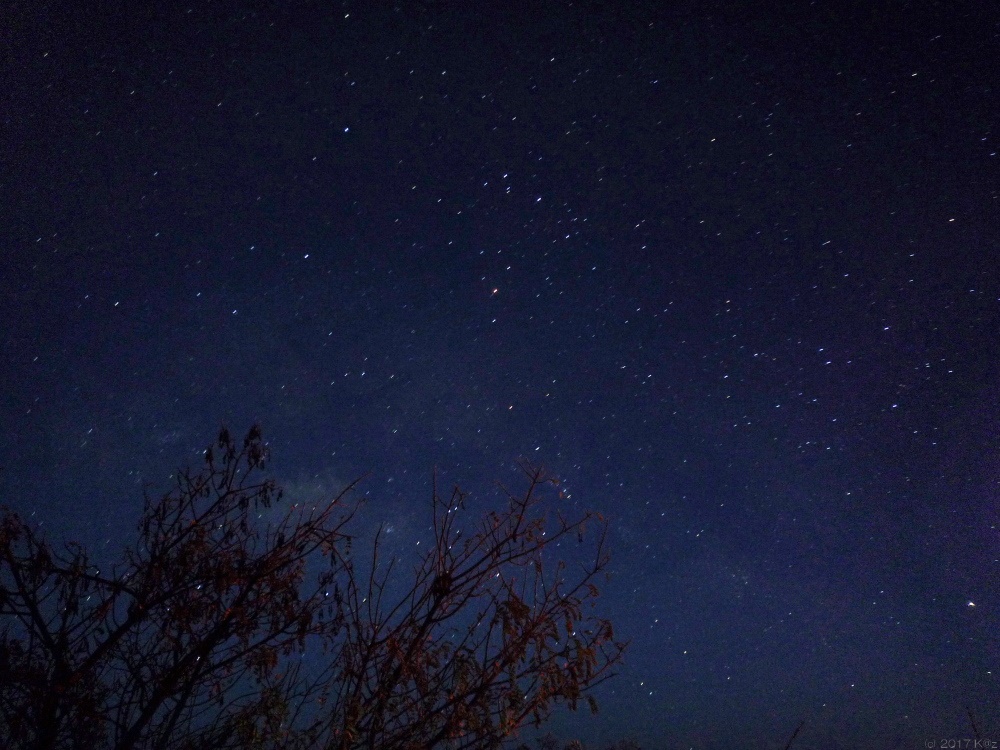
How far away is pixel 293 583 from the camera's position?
372cm

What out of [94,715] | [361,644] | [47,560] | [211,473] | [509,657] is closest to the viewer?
[509,657]

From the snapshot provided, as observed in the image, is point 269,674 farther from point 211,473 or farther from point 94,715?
point 211,473

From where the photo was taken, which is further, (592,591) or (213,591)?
(213,591)

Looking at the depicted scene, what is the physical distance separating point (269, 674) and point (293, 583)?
57cm

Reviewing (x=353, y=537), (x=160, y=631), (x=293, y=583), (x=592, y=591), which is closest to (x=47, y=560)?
(x=160, y=631)

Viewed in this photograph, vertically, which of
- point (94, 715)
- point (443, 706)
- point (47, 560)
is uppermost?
point (47, 560)

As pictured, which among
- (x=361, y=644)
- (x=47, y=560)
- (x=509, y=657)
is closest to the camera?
(x=509, y=657)

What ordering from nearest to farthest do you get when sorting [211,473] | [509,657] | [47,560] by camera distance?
[509,657]
[47,560]
[211,473]

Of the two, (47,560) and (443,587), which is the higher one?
(47,560)

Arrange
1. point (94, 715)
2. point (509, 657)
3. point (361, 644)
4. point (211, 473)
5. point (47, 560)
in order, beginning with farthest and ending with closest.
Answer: point (211, 473), point (47, 560), point (94, 715), point (361, 644), point (509, 657)

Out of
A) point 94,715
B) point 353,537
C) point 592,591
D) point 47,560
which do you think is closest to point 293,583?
point 353,537

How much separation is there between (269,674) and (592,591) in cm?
215

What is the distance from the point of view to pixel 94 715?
129 inches

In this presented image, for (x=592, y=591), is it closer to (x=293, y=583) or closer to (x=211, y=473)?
(x=293, y=583)
